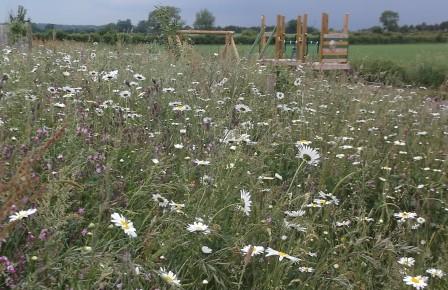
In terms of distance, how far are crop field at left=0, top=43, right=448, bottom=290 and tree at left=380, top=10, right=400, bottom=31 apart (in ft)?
256

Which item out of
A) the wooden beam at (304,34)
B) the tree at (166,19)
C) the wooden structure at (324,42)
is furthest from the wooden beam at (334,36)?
the tree at (166,19)

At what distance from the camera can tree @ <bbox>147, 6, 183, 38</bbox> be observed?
30.0 ft

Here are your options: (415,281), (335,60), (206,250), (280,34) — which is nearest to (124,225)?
(206,250)

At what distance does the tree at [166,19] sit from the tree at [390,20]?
72986 mm

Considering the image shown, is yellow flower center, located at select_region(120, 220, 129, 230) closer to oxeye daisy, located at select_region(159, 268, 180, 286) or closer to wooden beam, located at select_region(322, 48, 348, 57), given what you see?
oxeye daisy, located at select_region(159, 268, 180, 286)

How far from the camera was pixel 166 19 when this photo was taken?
30.0 ft

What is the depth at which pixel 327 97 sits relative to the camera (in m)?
5.31

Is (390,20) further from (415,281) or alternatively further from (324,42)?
(415,281)

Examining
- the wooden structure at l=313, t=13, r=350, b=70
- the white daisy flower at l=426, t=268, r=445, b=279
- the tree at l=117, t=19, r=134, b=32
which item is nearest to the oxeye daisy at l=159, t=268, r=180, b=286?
the white daisy flower at l=426, t=268, r=445, b=279

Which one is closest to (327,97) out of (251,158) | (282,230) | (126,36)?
(251,158)

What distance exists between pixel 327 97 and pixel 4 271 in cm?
423

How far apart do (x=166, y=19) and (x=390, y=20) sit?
84018 mm

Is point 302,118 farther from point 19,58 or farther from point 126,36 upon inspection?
point 126,36

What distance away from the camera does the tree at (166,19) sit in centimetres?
915
